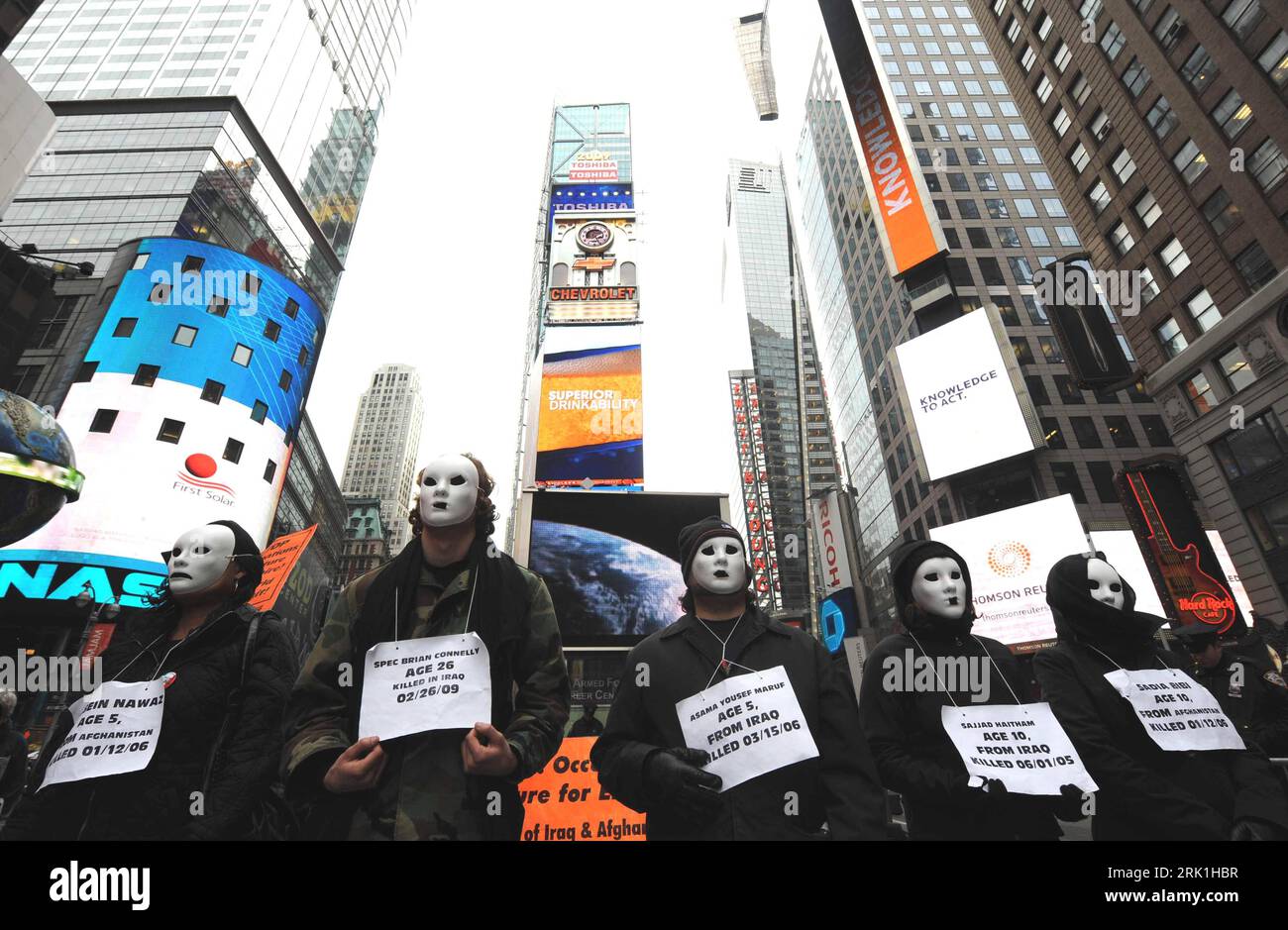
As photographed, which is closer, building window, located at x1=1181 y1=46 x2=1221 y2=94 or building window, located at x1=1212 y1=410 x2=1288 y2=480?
building window, located at x1=1212 y1=410 x2=1288 y2=480

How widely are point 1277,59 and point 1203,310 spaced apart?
26.7 feet

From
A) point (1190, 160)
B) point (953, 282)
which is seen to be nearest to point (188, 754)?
point (1190, 160)

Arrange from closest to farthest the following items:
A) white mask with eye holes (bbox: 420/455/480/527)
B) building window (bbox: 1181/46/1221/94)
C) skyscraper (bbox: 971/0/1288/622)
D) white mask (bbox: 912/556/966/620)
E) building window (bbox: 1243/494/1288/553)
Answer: white mask with eye holes (bbox: 420/455/480/527) → white mask (bbox: 912/556/966/620) → building window (bbox: 1243/494/1288/553) → skyscraper (bbox: 971/0/1288/622) → building window (bbox: 1181/46/1221/94)

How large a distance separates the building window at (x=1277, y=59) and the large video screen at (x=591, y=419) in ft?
77.8

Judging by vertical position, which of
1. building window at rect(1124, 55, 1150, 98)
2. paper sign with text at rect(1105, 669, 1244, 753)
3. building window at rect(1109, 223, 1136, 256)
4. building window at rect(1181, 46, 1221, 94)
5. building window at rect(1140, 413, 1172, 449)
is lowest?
paper sign with text at rect(1105, 669, 1244, 753)

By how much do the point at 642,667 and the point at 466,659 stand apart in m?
0.94

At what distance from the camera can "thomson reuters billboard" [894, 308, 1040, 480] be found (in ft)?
88.6

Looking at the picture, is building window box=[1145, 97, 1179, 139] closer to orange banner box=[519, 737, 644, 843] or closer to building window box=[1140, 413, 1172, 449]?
building window box=[1140, 413, 1172, 449]

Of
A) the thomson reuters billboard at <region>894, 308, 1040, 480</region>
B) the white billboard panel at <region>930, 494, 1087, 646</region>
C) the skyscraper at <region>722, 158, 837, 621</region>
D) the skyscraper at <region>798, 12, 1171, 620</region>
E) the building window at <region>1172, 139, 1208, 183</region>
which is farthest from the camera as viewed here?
the skyscraper at <region>722, 158, 837, 621</region>

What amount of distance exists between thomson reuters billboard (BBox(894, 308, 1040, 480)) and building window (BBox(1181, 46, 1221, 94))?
10203mm

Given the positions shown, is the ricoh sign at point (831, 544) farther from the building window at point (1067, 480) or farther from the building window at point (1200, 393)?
the building window at point (1067, 480)

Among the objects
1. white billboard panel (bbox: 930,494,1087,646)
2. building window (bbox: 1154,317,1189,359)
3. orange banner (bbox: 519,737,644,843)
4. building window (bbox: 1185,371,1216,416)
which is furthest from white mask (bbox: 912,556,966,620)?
building window (bbox: 1154,317,1189,359)
